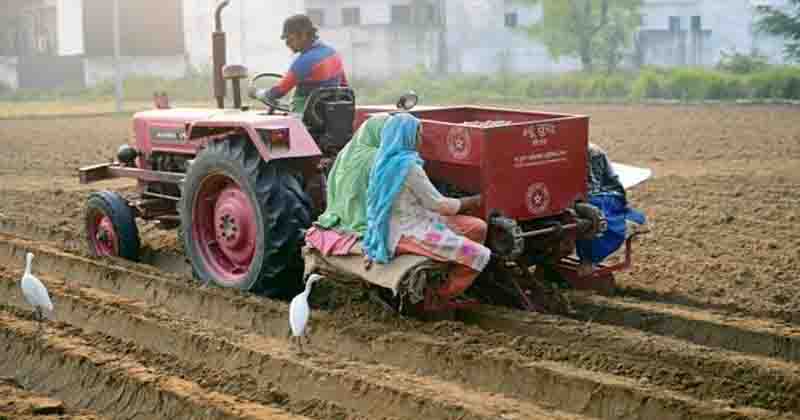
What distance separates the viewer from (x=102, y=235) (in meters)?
8.15

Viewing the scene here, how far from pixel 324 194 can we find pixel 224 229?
2.30 ft

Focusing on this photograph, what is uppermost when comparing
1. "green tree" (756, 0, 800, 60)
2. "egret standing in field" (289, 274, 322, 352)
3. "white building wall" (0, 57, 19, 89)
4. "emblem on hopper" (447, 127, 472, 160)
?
"green tree" (756, 0, 800, 60)

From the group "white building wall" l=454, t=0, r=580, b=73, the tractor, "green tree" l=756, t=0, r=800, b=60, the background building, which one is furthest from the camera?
"white building wall" l=454, t=0, r=580, b=73

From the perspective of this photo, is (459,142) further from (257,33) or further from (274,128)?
(257,33)

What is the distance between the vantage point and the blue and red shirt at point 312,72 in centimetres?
689

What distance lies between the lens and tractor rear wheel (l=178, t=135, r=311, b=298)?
6.52 m

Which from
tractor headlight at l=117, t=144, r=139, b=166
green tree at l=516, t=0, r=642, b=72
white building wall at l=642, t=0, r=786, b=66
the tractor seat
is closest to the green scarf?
the tractor seat

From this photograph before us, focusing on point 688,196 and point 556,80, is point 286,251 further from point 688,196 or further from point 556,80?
point 556,80

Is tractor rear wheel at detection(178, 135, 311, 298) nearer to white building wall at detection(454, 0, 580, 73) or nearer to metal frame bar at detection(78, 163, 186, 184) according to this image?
metal frame bar at detection(78, 163, 186, 184)

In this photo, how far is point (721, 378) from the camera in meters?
5.05

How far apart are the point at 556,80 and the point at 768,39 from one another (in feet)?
49.1

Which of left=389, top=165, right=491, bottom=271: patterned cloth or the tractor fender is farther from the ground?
the tractor fender

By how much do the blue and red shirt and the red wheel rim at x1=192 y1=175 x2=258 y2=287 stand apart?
0.70 m

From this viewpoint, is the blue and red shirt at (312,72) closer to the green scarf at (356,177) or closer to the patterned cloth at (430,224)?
the green scarf at (356,177)
